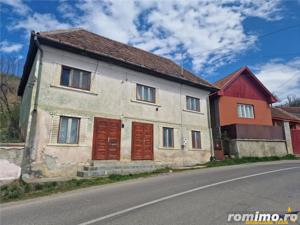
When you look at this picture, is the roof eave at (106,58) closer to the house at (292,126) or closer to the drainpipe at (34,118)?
the drainpipe at (34,118)

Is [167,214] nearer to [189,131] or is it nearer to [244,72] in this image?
[189,131]

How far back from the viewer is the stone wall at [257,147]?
19891mm

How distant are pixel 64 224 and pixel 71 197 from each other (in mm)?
2757

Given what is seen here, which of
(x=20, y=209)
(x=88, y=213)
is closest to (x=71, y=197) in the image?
(x=20, y=209)

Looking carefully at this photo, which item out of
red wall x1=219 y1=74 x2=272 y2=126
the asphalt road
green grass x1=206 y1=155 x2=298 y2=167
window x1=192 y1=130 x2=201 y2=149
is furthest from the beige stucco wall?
red wall x1=219 y1=74 x2=272 y2=126

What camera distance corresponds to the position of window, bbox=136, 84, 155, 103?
52.3ft

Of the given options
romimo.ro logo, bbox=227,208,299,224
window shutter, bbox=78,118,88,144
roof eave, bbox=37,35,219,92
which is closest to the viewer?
romimo.ro logo, bbox=227,208,299,224

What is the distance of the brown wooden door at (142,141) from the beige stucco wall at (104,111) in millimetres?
375

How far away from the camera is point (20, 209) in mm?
6340

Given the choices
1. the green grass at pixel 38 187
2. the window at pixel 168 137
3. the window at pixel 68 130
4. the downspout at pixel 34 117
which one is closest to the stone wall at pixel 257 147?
the window at pixel 168 137

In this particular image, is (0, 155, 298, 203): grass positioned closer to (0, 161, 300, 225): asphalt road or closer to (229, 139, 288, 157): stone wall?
(0, 161, 300, 225): asphalt road

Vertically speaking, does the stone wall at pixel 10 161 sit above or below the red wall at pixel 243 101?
below

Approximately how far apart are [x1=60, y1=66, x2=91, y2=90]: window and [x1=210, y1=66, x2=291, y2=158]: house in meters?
12.2

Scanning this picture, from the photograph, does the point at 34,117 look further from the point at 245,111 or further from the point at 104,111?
the point at 245,111
